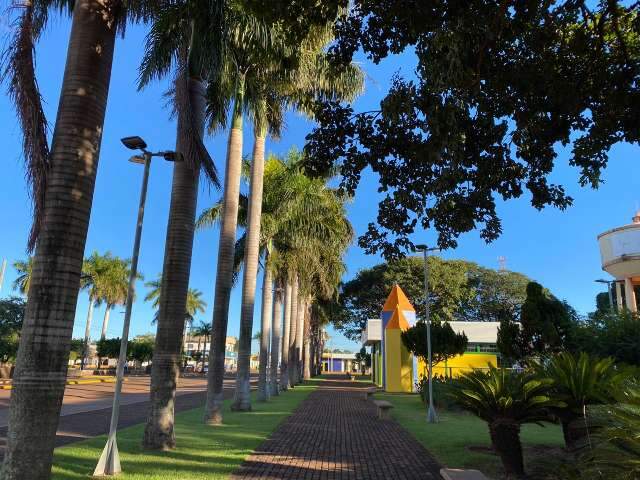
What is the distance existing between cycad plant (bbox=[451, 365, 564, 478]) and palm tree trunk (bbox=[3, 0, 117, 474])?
6.22m

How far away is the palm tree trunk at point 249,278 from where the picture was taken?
18.3m

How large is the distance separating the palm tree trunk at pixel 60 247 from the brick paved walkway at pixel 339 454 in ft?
10.3

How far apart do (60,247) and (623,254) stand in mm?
24063

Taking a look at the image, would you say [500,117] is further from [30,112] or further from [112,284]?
[112,284]

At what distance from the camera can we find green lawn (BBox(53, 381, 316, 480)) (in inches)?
310

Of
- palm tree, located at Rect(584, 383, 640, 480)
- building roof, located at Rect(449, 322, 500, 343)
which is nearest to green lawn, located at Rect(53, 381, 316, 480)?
palm tree, located at Rect(584, 383, 640, 480)

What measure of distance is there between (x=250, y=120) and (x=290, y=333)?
18576 millimetres

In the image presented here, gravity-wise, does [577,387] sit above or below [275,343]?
below

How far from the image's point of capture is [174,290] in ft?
34.5

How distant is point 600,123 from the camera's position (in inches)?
317

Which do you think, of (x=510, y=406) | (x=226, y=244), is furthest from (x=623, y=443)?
(x=226, y=244)

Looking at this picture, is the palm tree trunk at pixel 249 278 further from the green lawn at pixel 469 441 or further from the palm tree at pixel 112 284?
the palm tree at pixel 112 284

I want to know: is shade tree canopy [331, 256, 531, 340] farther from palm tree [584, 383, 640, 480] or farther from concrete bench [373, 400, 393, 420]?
palm tree [584, 383, 640, 480]

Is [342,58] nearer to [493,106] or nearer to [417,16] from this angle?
[417,16]
